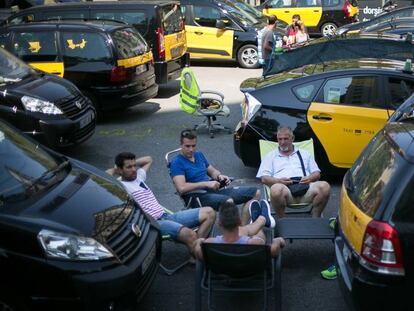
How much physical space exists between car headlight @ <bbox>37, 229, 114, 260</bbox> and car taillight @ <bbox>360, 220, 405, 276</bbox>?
1.70m

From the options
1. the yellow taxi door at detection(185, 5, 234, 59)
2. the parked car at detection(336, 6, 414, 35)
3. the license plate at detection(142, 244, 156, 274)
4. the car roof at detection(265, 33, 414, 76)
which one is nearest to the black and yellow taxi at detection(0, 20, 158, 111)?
the car roof at detection(265, 33, 414, 76)

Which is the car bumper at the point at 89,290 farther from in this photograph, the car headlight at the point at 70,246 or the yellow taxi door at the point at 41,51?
the yellow taxi door at the point at 41,51

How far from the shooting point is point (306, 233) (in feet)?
18.1

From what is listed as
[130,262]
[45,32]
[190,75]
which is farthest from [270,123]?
[45,32]

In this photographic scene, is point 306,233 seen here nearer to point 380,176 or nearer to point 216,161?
point 380,176

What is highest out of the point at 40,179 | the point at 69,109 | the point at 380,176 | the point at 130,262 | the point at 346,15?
the point at 380,176

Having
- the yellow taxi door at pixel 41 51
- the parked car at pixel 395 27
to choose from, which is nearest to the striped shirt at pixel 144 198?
the yellow taxi door at pixel 41 51

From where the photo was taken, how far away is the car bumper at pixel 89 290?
13.2ft

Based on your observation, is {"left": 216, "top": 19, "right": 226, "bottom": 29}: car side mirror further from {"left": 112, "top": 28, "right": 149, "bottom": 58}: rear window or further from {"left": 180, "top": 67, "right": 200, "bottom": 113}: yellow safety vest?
{"left": 180, "top": 67, "right": 200, "bottom": 113}: yellow safety vest

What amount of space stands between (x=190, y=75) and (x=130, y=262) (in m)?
6.38

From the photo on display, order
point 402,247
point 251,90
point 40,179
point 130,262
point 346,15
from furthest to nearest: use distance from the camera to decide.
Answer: point 346,15 → point 251,90 → point 40,179 → point 130,262 → point 402,247

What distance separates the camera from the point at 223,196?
6.27 m

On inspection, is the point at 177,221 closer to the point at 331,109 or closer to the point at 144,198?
the point at 144,198

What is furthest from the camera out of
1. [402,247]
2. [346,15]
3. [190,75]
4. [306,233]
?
[346,15]
